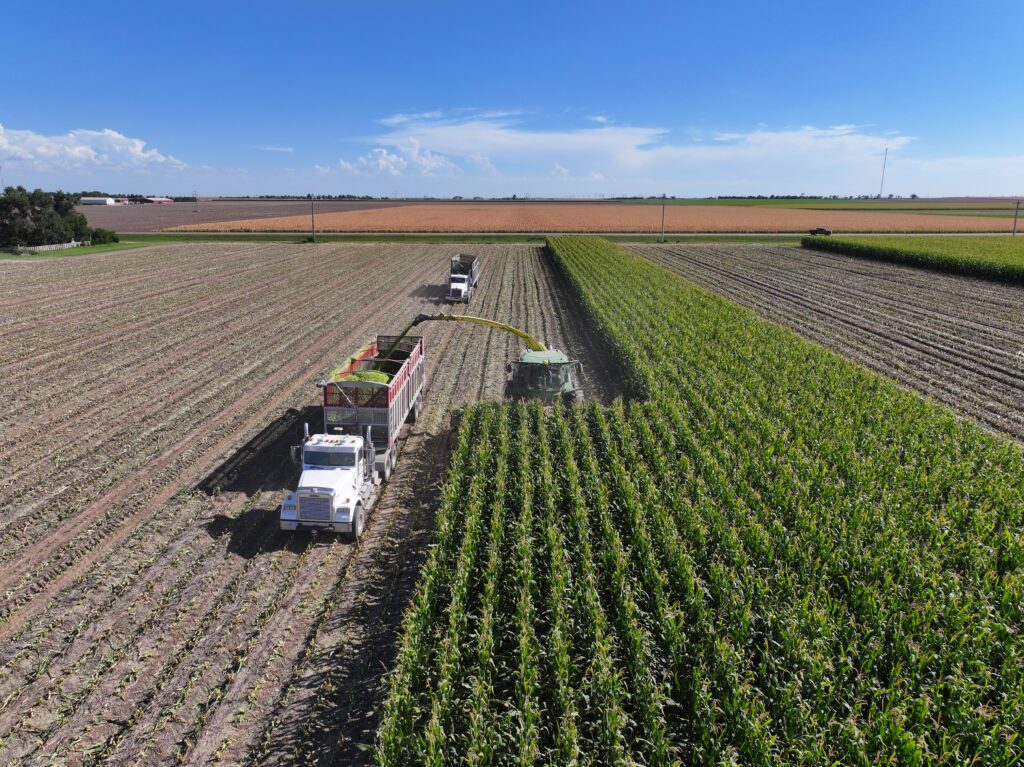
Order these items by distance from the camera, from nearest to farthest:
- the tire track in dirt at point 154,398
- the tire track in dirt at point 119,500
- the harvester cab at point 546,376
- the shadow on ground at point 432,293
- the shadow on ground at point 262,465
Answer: the tire track in dirt at point 119,500 → the shadow on ground at point 262,465 → the tire track in dirt at point 154,398 → the harvester cab at point 546,376 → the shadow on ground at point 432,293

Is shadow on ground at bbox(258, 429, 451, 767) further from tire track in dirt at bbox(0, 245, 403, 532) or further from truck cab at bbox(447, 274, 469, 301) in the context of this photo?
truck cab at bbox(447, 274, 469, 301)

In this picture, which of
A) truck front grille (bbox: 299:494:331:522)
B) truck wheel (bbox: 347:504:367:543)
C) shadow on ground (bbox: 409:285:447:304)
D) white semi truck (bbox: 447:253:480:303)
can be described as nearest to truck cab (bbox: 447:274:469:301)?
white semi truck (bbox: 447:253:480:303)

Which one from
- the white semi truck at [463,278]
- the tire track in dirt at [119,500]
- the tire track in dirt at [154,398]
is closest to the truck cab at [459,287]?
the white semi truck at [463,278]

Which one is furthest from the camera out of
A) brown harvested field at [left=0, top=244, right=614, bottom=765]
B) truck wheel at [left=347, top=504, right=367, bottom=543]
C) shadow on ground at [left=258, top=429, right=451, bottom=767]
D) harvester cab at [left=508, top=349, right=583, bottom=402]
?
harvester cab at [left=508, top=349, right=583, bottom=402]

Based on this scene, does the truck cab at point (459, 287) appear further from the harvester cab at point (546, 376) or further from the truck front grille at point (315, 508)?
the truck front grille at point (315, 508)

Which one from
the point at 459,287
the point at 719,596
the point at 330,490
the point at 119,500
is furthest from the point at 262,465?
the point at 459,287

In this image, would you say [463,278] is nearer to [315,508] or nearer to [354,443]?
[354,443]
